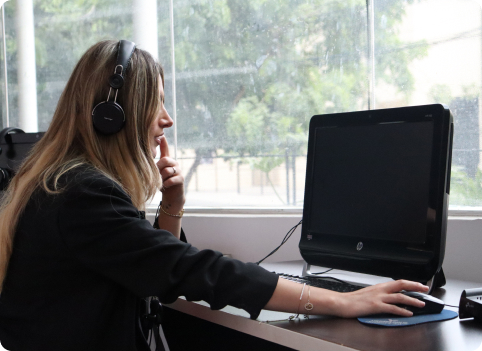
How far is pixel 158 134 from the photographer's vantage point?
128 centimetres

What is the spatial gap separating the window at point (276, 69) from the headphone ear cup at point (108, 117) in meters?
0.99

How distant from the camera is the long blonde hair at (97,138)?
41.3 inches

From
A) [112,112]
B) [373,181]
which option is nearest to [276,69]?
[373,181]

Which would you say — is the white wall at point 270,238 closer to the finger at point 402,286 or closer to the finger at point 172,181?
the finger at point 172,181

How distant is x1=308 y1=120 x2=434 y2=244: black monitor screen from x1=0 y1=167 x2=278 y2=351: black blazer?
1.29 ft

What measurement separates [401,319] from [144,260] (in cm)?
51

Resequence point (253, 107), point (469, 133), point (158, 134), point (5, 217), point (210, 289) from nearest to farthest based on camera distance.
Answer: point (210, 289), point (5, 217), point (158, 134), point (469, 133), point (253, 107)

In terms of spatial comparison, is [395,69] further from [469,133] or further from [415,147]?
[415,147]

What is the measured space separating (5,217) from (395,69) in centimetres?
134

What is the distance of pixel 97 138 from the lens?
3.61 ft

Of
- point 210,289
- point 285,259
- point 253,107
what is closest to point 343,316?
point 210,289

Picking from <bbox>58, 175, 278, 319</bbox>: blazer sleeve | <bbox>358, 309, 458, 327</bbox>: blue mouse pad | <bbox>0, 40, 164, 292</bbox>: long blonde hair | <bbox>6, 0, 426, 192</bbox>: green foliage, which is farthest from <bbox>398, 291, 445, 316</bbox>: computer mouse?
<bbox>6, 0, 426, 192</bbox>: green foliage

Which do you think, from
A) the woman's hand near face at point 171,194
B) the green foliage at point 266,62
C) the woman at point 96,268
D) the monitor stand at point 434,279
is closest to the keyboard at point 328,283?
the monitor stand at point 434,279

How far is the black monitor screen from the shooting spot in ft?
3.72
